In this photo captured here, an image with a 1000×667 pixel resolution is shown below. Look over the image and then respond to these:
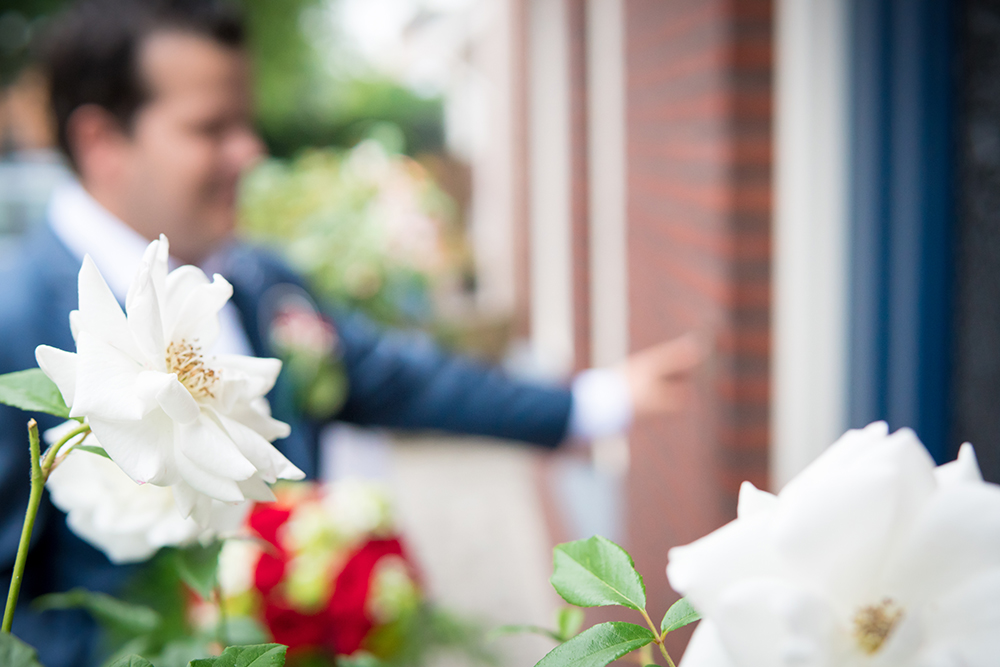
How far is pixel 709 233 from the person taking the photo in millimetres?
1983

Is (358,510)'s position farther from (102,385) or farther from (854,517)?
(854,517)

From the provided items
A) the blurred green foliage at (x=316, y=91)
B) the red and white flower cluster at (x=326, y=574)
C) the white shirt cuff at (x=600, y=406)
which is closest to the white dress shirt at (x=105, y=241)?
the red and white flower cluster at (x=326, y=574)

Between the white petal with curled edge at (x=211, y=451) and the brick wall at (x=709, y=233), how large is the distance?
107cm

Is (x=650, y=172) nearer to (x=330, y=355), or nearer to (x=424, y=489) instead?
(x=330, y=355)

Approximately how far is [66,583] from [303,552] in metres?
0.36

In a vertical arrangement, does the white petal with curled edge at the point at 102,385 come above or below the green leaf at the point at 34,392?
above

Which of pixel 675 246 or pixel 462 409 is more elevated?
pixel 675 246

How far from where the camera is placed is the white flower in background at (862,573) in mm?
290

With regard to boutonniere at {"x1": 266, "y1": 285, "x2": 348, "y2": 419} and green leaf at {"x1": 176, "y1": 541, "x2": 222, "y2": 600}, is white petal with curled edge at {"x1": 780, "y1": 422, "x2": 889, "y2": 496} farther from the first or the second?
boutonniere at {"x1": 266, "y1": 285, "x2": 348, "y2": 419}

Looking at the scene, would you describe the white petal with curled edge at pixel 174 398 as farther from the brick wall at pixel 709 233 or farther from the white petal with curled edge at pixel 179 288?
the brick wall at pixel 709 233

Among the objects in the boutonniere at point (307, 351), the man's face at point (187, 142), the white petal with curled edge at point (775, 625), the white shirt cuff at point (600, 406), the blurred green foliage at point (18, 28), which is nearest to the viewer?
the white petal with curled edge at point (775, 625)

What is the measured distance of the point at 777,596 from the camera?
29 centimetres

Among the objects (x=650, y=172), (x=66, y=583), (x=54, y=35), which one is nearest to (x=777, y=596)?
(x=66, y=583)

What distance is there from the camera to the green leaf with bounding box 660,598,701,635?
401 millimetres
